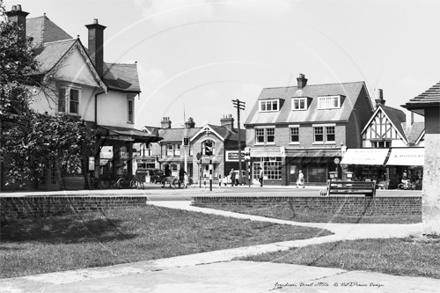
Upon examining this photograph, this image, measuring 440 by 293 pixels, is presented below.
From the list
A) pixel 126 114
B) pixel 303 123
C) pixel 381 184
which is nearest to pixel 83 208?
pixel 126 114

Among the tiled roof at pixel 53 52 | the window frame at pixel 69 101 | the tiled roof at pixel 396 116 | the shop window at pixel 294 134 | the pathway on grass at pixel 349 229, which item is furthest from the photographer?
the shop window at pixel 294 134

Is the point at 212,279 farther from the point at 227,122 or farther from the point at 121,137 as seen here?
the point at 227,122

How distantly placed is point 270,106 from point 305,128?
545 centimetres

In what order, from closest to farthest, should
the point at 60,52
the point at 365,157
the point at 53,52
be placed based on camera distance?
the point at 60,52 → the point at 53,52 → the point at 365,157

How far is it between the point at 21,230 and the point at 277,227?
6.76m

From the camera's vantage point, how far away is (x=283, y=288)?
828 cm

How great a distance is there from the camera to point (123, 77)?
44.1m

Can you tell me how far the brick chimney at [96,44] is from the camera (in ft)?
133

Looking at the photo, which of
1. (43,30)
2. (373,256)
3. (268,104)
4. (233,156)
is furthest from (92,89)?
(233,156)

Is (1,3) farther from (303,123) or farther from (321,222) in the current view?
(303,123)

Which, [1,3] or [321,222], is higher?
[1,3]

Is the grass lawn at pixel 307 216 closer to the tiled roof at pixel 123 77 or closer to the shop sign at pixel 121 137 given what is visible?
the shop sign at pixel 121 137

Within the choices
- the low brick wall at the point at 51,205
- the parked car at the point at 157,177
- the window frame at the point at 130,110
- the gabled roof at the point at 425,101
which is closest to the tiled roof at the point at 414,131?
the parked car at the point at 157,177

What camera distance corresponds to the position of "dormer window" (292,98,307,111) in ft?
212
